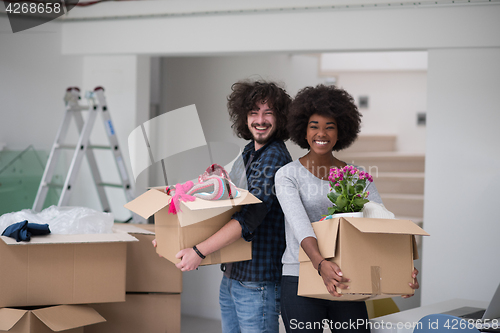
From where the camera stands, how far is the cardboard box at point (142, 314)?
225 cm

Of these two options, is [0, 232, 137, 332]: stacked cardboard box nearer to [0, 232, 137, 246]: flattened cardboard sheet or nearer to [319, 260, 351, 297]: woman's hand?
[0, 232, 137, 246]: flattened cardboard sheet

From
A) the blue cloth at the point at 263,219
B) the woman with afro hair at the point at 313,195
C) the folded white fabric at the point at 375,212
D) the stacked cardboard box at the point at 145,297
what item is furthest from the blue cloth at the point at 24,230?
the folded white fabric at the point at 375,212

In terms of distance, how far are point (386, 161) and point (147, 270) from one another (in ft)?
9.53

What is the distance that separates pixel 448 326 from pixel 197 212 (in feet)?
2.47

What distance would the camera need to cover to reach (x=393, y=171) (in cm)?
444

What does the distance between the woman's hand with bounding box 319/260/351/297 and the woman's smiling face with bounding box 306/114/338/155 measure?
1.22ft

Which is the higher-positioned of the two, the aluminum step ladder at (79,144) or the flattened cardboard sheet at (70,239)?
the aluminum step ladder at (79,144)

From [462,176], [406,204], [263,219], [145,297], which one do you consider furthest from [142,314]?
[406,204]

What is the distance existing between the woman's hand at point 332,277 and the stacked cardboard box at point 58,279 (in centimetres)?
96

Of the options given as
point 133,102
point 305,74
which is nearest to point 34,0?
point 133,102

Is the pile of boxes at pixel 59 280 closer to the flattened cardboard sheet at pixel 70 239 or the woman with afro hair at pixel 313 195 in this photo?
the flattened cardboard sheet at pixel 70 239

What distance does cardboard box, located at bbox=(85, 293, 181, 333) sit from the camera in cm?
225

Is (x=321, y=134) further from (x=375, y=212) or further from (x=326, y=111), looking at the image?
(x=375, y=212)

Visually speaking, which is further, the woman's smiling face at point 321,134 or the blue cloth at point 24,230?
the blue cloth at point 24,230
